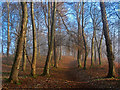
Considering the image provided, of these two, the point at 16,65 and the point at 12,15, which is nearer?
the point at 16,65

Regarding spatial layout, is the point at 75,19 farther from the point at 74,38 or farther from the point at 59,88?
Answer: the point at 59,88

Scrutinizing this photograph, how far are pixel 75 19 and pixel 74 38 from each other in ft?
21.0

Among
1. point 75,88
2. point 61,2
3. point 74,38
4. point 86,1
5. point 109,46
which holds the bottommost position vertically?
point 75,88

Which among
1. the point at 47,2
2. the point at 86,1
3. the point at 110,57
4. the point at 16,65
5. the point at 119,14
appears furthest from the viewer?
the point at 86,1

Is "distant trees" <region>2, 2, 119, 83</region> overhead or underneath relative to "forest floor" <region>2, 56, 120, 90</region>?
overhead

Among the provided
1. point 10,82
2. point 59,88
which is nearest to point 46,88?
point 59,88

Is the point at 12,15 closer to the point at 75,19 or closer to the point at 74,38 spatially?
the point at 75,19

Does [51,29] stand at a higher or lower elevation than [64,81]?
higher

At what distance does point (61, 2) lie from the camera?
48.8ft

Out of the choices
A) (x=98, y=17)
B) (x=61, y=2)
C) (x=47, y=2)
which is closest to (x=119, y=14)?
(x=98, y=17)

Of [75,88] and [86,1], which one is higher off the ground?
[86,1]

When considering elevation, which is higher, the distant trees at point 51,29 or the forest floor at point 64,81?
the distant trees at point 51,29

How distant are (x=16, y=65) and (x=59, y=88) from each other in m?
3.08

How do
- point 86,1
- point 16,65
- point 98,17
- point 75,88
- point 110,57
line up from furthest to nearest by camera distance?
1. point 98,17
2. point 86,1
3. point 110,57
4. point 16,65
5. point 75,88
